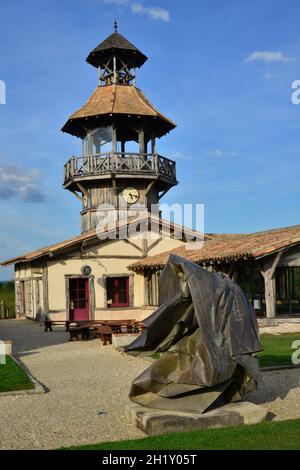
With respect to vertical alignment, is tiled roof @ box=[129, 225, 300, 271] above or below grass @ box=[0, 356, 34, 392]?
above

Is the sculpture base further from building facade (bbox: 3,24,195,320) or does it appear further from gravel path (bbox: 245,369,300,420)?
building facade (bbox: 3,24,195,320)

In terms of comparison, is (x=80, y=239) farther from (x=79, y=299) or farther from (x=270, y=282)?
(x=270, y=282)

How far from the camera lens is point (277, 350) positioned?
41.5ft

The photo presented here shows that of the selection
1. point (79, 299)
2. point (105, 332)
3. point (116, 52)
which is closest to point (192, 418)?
point (105, 332)

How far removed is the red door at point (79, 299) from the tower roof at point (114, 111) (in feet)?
24.1

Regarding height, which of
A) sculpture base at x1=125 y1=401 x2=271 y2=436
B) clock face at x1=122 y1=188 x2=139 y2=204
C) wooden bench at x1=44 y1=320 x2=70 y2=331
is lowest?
wooden bench at x1=44 y1=320 x2=70 y2=331

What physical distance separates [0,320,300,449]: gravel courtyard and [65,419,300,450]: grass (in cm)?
41

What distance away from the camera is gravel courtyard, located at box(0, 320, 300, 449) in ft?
21.0

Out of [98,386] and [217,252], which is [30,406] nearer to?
[98,386]

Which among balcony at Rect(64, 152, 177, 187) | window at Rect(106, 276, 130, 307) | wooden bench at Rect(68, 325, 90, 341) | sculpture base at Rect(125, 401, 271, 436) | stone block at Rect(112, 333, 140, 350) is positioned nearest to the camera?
sculpture base at Rect(125, 401, 271, 436)

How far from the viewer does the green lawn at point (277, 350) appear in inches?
434

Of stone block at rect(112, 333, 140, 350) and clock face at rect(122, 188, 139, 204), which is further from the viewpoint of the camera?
clock face at rect(122, 188, 139, 204)

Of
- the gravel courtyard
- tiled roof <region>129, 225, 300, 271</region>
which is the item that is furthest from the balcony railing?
the gravel courtyard
